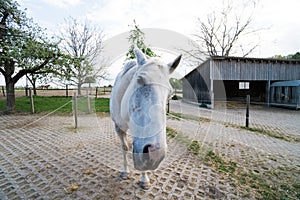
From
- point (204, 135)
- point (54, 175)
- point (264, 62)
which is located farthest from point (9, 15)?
point (264, 62)

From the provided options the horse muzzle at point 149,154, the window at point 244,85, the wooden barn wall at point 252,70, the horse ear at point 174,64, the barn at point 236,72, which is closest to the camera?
the horse muzzle at point 149,154

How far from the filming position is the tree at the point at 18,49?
291 inches

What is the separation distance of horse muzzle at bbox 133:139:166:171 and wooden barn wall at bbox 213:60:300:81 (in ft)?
43.9

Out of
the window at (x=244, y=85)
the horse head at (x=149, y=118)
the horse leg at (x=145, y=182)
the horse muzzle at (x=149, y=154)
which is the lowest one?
the horse leg at (x=145, y=182)

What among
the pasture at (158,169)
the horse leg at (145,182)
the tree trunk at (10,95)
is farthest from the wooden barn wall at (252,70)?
→ the tree trunk at (10,95)

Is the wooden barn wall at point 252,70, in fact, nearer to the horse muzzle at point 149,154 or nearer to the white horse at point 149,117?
the white horse at point 149,117

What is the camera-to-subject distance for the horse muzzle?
1.23m

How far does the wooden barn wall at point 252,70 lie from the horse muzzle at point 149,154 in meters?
13.4

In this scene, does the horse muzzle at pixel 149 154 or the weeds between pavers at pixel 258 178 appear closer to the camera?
the horse muzzle at pixel 149 154

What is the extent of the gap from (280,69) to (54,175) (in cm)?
2063

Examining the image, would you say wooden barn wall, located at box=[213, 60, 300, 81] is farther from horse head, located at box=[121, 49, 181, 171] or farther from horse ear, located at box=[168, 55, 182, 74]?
horse head, located at box=[121, 49, 181, 171]

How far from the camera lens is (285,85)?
13.9 m

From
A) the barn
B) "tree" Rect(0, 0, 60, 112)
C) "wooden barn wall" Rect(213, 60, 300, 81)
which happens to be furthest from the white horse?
"wooden barn wall" Rect(213, 60, 300, 81)

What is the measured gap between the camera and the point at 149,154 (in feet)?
4.02
